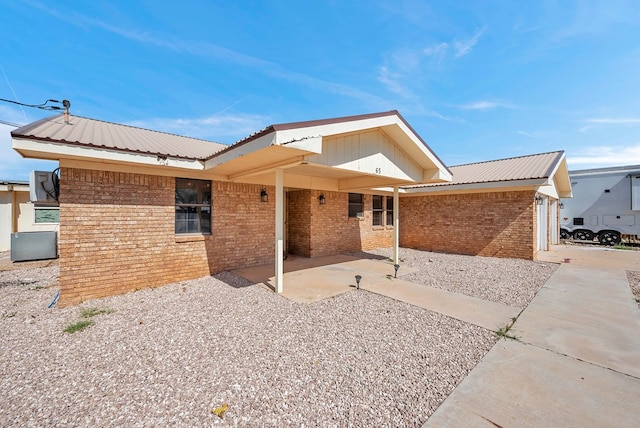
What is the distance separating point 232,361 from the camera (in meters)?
3.31

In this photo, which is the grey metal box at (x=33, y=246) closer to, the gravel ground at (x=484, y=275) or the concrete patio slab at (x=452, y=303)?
the concrete patio slab at (x=452, y=303)

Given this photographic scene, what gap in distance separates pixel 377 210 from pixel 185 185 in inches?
344

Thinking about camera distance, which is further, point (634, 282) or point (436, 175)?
point (436, 175)

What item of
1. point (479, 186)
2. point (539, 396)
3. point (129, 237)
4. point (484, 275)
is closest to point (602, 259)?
point (479, 186)

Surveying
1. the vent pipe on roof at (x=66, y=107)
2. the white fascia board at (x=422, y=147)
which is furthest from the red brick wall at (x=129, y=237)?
the white fascia board at (x=422, y=147)

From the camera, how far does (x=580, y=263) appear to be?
9664mm

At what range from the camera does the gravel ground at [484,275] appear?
242 inches

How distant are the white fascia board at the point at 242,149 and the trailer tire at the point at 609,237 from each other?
68.0 feet

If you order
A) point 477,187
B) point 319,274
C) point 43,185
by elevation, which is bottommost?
point 319,274

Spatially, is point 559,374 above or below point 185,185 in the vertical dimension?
below

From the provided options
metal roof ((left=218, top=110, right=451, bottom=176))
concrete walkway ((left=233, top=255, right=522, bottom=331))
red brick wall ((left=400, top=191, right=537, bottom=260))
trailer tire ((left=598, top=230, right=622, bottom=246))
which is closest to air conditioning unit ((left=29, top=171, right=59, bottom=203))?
metal roof ((left=218, top=110, right=451, bottom=176))

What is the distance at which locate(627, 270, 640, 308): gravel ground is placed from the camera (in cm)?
615

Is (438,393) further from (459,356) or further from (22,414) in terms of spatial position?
(22,414)

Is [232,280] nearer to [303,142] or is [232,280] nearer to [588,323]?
[303,142]
